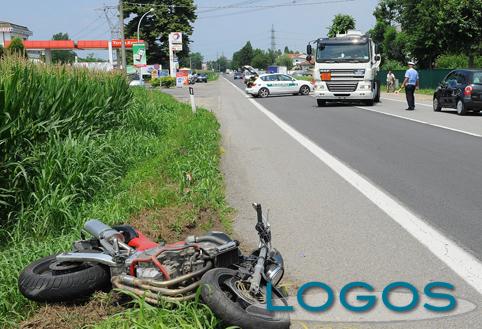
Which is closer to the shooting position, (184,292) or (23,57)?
(184,292)

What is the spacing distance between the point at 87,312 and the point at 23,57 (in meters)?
6.28

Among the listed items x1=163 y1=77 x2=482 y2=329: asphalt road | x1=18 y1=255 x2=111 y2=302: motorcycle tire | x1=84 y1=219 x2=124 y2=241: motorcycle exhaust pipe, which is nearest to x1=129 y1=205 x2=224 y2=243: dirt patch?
x1=163 y1=77 x2=482 y2=329: asphalt road

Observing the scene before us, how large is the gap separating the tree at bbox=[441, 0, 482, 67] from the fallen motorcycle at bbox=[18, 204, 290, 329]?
33.8 meters

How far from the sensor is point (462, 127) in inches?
597

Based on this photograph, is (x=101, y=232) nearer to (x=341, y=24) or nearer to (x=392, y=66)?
(x=392, y=66)

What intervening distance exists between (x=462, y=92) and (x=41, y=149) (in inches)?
617

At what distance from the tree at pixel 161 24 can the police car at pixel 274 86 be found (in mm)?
47906

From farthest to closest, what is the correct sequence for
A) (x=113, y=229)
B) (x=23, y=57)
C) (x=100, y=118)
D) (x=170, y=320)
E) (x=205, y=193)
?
(x=100, y=118) → (x=23, y=57) → (x=205, y=193) → (x=113, y=229) → (x=170, y=320)

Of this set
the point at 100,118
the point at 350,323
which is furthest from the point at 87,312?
the point at 100,118

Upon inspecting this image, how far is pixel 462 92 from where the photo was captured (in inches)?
762

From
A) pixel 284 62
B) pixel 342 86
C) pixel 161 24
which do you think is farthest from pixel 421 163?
pixel 284 62

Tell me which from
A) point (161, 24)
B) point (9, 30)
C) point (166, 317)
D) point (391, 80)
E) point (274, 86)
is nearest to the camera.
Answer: point (166, 317)

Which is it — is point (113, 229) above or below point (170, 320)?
above

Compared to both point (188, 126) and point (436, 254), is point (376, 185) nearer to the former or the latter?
point (436, 254)
